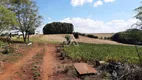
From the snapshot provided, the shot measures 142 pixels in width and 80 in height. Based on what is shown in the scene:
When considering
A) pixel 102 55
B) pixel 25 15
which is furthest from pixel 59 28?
pixel 102 55

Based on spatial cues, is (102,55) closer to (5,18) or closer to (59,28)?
(5,18)

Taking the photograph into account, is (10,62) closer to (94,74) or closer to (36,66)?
(36,66)

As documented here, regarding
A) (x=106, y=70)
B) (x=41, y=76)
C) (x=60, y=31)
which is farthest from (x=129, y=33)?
(x=60, y=31)

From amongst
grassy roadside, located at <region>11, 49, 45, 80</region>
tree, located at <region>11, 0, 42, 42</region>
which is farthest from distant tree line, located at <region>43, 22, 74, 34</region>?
grassy roadside, located at <region>11, 49, 45, 80</region>

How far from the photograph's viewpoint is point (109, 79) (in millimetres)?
12000

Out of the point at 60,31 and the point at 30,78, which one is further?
the point at 60,31

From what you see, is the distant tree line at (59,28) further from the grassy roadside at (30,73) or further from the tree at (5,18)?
the grassy roadside at (30,73)

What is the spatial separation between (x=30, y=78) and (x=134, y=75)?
5.78 metres

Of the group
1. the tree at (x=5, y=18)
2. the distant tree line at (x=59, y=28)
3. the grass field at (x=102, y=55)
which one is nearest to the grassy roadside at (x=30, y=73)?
the grass field at (x=102, y=55)

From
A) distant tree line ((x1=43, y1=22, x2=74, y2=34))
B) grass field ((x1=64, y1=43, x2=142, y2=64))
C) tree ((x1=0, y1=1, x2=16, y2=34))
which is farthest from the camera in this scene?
distant tree line ((x1=43, y1=22, x2=74, y2=34))

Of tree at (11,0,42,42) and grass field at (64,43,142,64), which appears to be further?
tree at (11,0,42,42)

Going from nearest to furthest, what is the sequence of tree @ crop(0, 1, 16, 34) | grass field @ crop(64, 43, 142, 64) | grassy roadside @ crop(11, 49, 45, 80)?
1. grassy roadside @ crop(11, 49, 45, 80)
2. grass field @ crop(64, 43, 142, 64)
3. tree @ crop(0, 1, 16, 34)

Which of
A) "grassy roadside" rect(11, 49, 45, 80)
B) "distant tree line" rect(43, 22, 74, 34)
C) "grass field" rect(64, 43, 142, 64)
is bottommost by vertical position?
"grassy roadside" rect(11, 49, 45, 80)

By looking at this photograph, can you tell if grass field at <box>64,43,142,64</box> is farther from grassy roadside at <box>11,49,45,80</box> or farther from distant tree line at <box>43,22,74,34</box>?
distant tree line at <box>43,22,74,34</box>
